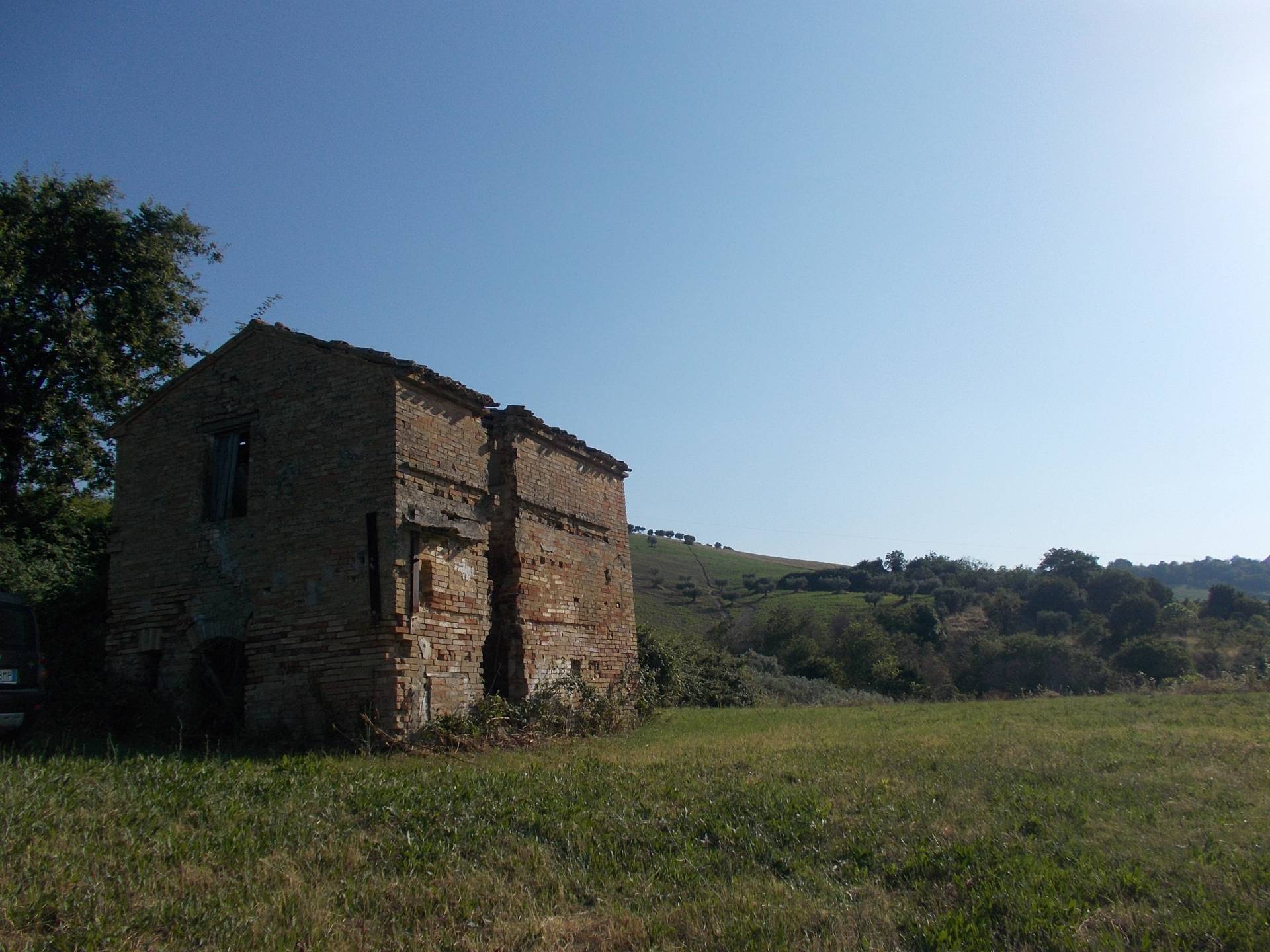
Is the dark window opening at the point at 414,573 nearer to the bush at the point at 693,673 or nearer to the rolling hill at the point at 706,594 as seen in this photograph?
the bush at the point at 693,673

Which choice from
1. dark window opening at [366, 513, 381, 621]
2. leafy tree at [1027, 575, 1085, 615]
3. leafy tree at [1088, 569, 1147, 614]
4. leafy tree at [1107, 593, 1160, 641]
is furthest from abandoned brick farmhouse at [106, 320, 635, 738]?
leafy tree at [1088, 569, 1147, 614]

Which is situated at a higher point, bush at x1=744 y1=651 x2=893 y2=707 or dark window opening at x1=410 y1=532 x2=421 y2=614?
dark window opening at x1=410 y1=532 x2=421 y2=614

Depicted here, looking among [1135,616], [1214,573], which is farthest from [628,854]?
[1214,573]

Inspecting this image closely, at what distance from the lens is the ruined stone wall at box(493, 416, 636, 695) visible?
13.4 m

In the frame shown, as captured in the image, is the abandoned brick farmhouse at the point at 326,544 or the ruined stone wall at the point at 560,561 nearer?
the abandoned brick farmhouse at the point at 326,544

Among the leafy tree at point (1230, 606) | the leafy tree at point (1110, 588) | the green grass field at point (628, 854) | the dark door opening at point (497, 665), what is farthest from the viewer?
the leafy tree at point (1110, 588)

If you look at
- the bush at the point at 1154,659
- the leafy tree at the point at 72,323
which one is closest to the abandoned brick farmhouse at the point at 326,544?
the leafy tree at the point at 72,323

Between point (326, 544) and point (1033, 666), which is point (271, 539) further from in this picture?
point (1033, 666)

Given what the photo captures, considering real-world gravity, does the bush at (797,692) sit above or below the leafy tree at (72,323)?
below

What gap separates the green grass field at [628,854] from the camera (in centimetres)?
499

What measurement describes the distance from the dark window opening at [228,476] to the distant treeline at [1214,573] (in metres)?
93.1

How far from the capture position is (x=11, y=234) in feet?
56.4

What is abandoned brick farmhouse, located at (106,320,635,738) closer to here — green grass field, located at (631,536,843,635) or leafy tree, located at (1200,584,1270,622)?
green grass field, located at (631,536,843,635)

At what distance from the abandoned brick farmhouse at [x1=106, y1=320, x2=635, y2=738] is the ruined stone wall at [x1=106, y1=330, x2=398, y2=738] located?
3cm
